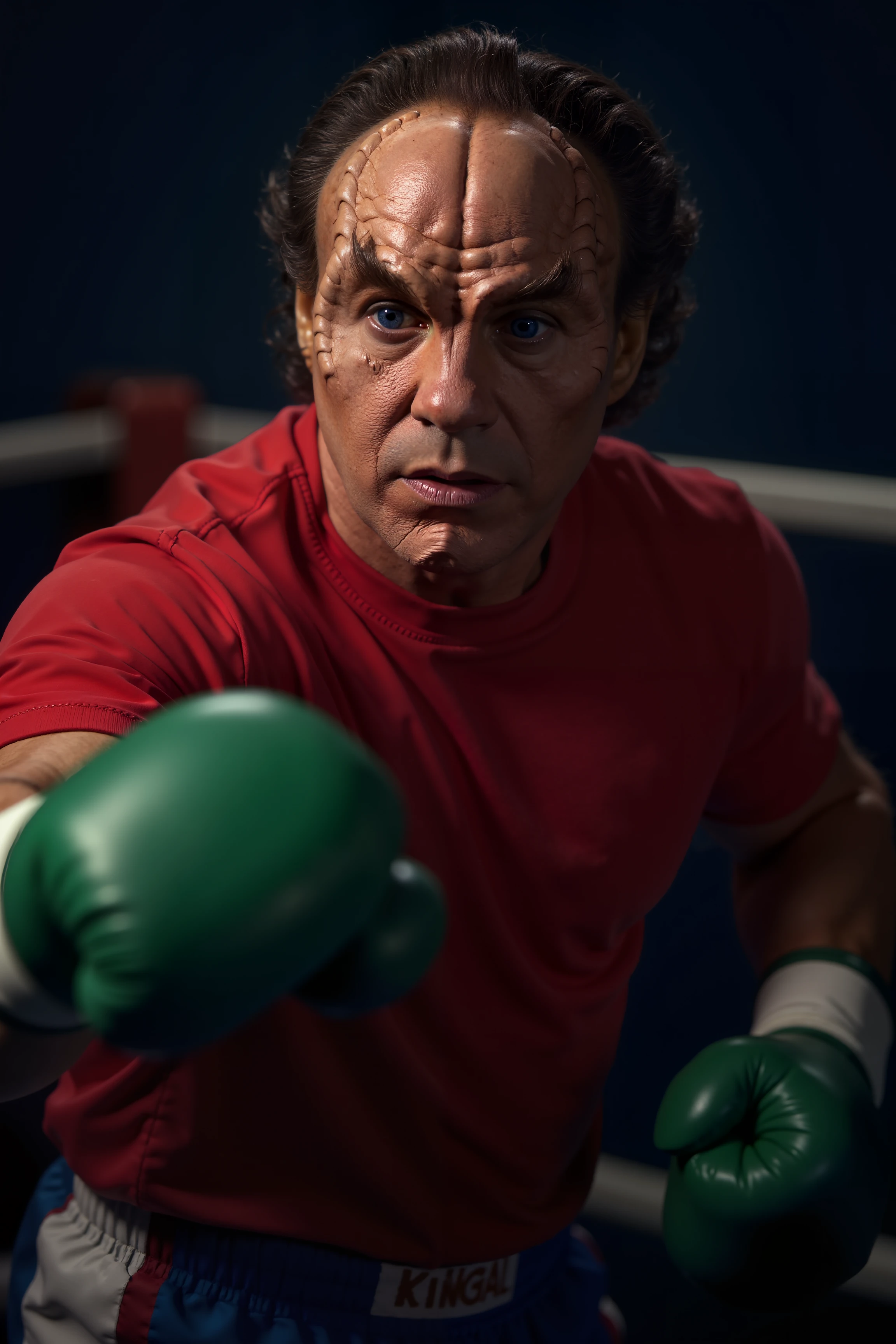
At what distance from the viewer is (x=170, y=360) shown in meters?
3.08

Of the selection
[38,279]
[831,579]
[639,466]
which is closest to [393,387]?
[639,466]

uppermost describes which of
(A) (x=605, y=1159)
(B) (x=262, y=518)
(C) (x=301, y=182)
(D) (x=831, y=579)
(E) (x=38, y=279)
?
(C) (x=301, y=182)

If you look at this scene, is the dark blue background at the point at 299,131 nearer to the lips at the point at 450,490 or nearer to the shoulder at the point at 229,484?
the shoulder at the point at 229,484

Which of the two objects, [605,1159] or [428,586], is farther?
[605,1159]

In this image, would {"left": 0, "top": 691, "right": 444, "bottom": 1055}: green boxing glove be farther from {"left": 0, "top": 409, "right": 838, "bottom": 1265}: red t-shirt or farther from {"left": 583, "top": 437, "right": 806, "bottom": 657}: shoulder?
{"left": 583, "top": 437, "right": 806, "bottom": 657}: shoulder

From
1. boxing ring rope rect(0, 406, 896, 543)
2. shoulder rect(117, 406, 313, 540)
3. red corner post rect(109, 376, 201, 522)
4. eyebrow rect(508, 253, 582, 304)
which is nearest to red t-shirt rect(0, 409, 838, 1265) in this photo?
shoulder rect(117, 406, 313, 540)

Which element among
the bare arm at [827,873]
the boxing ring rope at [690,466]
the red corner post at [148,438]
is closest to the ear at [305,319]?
the boxing ring rope at [690,466]

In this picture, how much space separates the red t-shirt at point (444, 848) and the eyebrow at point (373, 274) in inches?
6.2

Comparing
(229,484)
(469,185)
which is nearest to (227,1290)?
(229,484)

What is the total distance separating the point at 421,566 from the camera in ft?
3.16

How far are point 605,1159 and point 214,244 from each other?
7.00 feet

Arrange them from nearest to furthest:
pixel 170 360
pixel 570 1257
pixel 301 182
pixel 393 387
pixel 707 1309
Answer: pixel 393 387
pixel 301 182
pixel 570 1257
pixel 707 1309
pixel 170 360

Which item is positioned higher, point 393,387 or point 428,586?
point 393,387

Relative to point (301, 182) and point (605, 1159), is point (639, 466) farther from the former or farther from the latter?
point (605, 1159)
